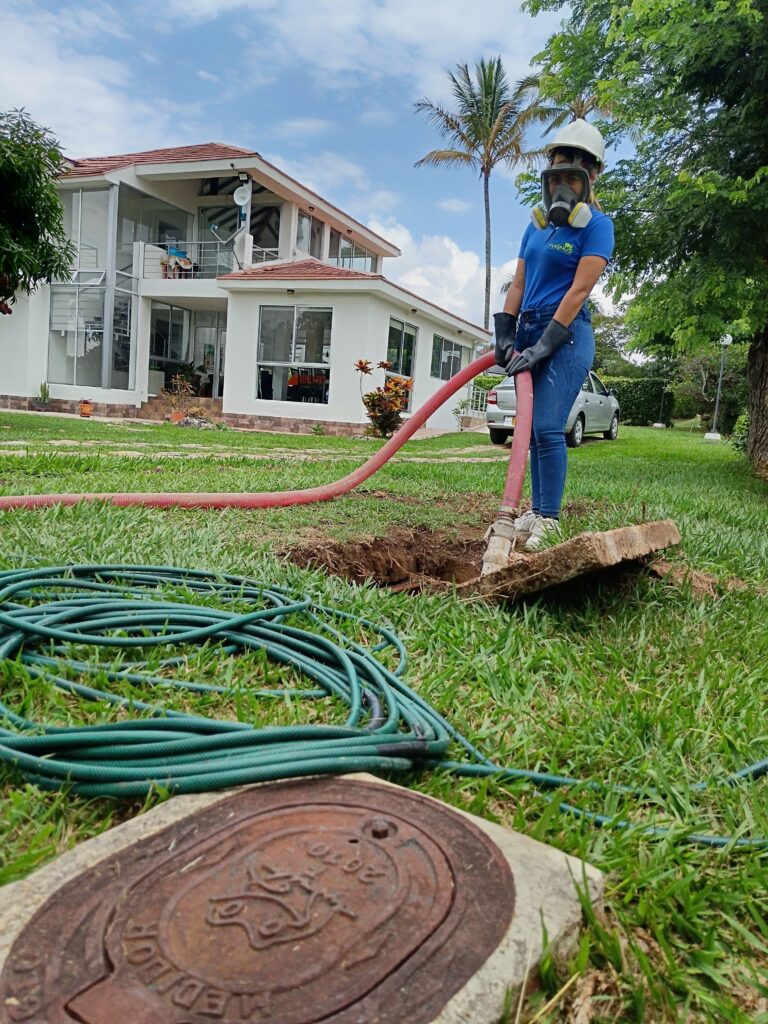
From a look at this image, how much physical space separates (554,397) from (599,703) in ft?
5.77

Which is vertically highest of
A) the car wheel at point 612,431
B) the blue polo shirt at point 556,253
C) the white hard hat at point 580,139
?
the white hard hat at point 580,139

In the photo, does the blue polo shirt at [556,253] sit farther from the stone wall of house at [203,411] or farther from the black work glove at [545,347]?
the stone wall of house at [203,411]

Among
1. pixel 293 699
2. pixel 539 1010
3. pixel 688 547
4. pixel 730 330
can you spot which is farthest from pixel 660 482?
pixel 539 1010

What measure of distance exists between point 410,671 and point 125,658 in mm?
722

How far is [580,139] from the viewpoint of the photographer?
121 inches

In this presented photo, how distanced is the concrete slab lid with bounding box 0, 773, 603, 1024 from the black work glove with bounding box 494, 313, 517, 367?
2.62 metres

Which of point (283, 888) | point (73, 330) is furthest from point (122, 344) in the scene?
point (283, 888)

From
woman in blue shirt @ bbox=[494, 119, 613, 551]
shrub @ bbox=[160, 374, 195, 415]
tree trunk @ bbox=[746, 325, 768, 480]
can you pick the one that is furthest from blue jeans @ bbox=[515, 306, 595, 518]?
shrub @ bbox=[160, 374, 195, 415]

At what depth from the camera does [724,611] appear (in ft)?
8.34

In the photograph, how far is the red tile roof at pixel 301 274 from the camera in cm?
1542

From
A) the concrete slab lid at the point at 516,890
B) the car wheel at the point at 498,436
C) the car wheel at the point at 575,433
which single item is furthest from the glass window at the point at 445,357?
the concrete slab lid at the point at 516,890

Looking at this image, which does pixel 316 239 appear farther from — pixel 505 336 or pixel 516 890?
pixel 516 890

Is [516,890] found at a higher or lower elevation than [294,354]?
lower

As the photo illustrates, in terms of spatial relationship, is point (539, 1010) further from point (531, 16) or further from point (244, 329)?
point (244, 329)
